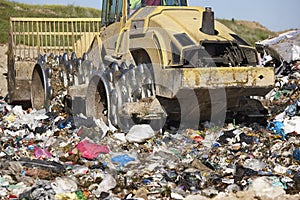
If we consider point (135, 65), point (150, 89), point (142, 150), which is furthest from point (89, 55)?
point (142, 150)

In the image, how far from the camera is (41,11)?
30688mm

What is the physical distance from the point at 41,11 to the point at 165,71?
2573cm

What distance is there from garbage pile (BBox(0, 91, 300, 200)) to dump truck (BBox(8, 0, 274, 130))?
0.76ft

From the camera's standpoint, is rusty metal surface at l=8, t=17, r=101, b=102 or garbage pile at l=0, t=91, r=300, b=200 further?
rusty metal surface at l=8, t=17, r=101, b=102

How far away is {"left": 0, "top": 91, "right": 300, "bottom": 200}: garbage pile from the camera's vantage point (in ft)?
15.4

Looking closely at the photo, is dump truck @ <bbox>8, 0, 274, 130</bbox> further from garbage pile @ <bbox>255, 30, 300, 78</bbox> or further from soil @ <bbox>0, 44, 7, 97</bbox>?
soil @ <bbox>0, 44, 7, 97</bbox>

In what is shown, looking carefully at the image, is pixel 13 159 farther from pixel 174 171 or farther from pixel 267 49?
pixel 267 49

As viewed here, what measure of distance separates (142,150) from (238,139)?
45.8 inches

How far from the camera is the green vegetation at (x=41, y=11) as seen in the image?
91.7 feet

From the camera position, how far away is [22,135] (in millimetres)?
7039

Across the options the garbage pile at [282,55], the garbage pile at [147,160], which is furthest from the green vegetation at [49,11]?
the garbage pile at [147,160]

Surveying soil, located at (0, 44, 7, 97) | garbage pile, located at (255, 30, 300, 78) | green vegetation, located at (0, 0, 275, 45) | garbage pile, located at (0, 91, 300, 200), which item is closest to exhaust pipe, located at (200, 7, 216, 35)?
garbage pile, located at (0, 91, 300, 200)

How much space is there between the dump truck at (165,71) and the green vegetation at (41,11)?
19.0m

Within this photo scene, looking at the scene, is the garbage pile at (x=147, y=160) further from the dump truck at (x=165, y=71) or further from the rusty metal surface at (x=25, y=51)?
the rusty metal surface at (x=25, y=51)
